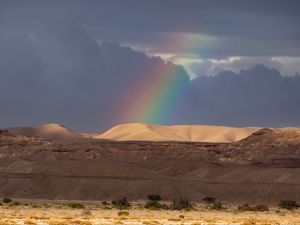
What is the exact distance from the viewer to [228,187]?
142 m

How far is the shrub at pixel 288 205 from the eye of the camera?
118 m

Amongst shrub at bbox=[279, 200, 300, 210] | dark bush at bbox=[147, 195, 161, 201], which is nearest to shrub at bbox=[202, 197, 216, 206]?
dark bush at bbox=[147, 195, 161, 201]

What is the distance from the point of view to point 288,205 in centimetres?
11938

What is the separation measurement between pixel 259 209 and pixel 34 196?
137 feet

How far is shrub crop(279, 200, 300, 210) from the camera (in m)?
118

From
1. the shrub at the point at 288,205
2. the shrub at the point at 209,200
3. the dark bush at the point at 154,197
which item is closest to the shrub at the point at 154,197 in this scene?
the dark bush at the point at 154,197

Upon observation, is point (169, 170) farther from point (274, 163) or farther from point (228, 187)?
point (228, 187)

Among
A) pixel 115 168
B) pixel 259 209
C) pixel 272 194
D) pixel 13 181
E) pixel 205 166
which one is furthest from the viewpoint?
pixel 205 166

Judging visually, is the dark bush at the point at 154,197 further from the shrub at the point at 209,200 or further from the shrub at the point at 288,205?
the shrub at the point at 288,205

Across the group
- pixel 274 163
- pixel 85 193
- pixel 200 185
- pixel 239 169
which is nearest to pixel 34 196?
pixel 85 193

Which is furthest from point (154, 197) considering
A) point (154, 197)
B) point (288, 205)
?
point (288, 205)

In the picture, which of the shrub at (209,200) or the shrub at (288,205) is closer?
the shrub at (288,205)

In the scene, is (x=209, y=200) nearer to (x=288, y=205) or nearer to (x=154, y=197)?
(x=154, y=197)

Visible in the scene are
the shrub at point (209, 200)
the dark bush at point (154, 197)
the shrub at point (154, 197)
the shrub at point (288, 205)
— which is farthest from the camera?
the dark bush at point (154, 197)
